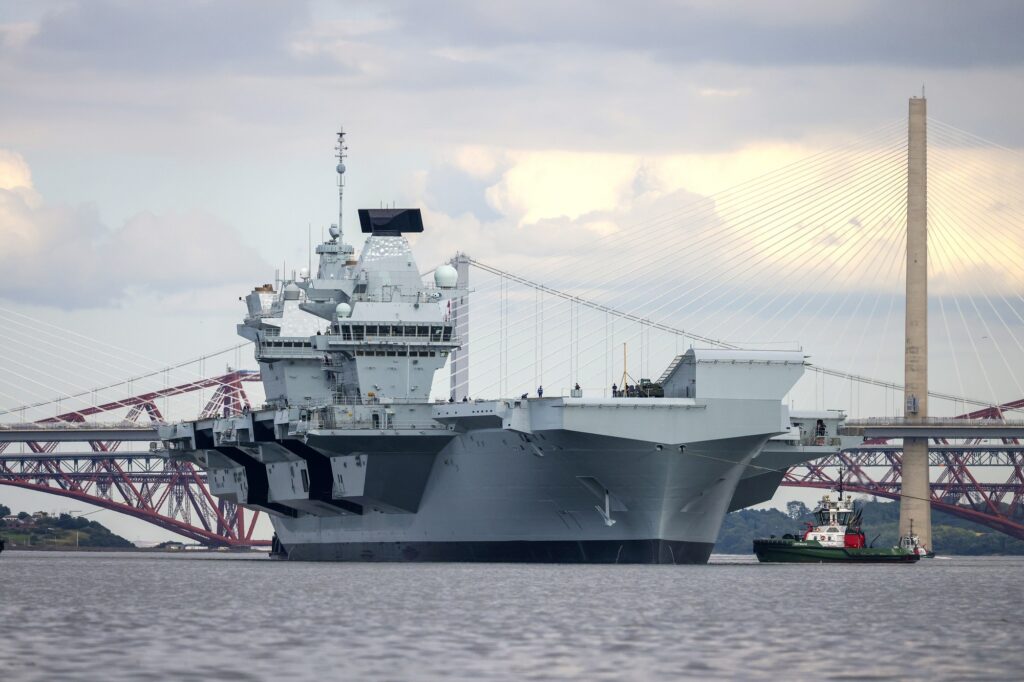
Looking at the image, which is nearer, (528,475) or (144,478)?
(528,475)

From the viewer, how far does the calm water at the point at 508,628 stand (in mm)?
22641

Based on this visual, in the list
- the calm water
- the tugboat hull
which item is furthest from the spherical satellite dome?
the calm water

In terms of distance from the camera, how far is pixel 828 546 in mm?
61406

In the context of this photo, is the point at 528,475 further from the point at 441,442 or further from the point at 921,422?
the point at 921,422

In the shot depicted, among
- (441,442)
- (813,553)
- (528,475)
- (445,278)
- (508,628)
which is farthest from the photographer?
(813,553)

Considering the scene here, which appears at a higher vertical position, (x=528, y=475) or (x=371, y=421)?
(x=371, y=421)

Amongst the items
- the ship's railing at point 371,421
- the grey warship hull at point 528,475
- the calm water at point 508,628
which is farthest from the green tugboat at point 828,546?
the calm water at point 508,628

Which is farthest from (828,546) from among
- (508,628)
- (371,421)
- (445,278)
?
(508,628)

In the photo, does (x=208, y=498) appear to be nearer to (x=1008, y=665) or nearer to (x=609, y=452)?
(x=609, y=452)

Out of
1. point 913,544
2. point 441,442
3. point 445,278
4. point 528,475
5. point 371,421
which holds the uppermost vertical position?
point 445,278

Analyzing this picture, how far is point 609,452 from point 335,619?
60.6ft

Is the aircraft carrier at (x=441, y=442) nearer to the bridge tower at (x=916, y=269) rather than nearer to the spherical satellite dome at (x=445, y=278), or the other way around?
the spherical satellite dome at (x=445, y=278)

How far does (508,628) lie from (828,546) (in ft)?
114

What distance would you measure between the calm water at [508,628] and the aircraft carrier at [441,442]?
13.3 feet
